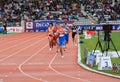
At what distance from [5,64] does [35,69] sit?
2578mm

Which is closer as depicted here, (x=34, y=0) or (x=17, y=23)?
(x=17, y=23)

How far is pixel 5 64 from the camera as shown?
62.7 ft

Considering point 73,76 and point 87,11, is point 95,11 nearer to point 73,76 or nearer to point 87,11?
point 87,11

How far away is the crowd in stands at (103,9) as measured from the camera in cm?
5609

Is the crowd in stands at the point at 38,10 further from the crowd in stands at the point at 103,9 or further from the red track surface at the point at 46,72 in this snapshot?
the red track surface at the point at 46,72

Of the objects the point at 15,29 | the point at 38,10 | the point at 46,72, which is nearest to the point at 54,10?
the point at 38,10

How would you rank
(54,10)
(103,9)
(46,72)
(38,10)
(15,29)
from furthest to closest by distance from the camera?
(54,10), (38,10), (103,9), (15,29), (46,72)

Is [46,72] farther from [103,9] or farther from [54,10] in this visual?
[54,10]

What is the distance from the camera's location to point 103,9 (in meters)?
58.3

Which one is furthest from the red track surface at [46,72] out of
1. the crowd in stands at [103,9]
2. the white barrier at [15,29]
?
the crowd in stands at [103,9]

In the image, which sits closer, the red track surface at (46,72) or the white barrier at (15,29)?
the red track surface at (46,72)

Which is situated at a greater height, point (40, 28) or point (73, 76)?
point (73, 76)

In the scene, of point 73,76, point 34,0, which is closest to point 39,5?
point 34,0

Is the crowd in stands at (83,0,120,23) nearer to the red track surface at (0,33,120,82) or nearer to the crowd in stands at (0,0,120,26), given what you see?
the crowd in stands at (0,0,120,26)
